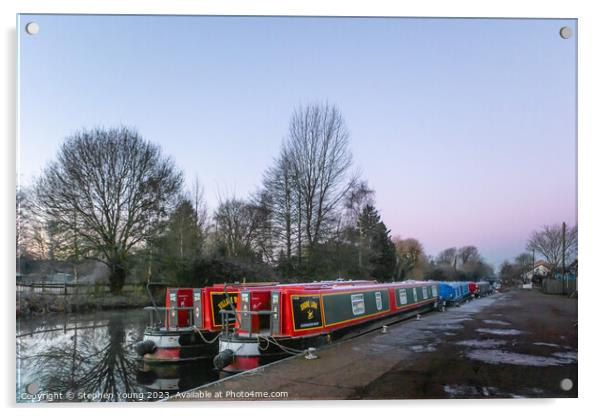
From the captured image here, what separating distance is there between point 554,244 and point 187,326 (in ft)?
21.8

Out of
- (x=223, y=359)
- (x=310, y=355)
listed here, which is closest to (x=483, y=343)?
(x=310, y=355)

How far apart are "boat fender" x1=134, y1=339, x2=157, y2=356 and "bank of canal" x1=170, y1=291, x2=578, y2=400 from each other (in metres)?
3.28

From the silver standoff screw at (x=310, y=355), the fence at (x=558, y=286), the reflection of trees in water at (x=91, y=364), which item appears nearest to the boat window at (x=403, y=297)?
the fence at (x=558, y=286)

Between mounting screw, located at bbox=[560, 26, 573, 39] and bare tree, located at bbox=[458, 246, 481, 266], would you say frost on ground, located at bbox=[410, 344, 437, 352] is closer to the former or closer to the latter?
bare tree, located at bbox=[458, 246, 481, 266]

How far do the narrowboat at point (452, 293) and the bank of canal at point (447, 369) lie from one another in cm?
795

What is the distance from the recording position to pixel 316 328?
7.72 metres

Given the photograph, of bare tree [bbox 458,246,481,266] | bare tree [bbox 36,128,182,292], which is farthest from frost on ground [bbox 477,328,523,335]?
bare tree [bbox 36,128,182,292]

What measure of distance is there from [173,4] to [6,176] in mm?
2248

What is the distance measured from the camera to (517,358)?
17.8ft

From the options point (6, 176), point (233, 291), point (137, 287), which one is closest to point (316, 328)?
point (233, 291)

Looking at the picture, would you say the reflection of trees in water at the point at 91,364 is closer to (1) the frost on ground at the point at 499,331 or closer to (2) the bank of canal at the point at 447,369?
(2) the bank of canal at the point at 447,369

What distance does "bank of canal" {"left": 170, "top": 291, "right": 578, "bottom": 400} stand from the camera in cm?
470

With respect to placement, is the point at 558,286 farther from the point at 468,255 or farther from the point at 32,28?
the point at 32,28
